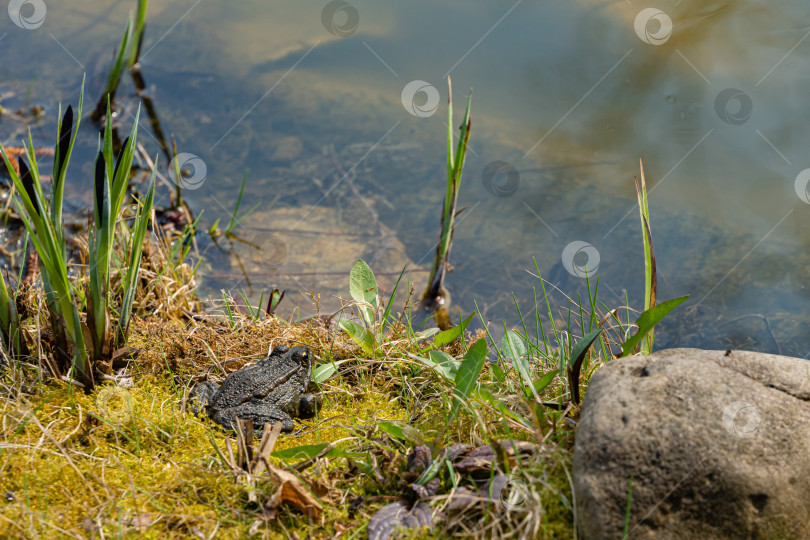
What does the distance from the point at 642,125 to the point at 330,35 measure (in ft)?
11.8

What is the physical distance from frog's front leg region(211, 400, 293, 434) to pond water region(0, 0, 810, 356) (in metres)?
1.90

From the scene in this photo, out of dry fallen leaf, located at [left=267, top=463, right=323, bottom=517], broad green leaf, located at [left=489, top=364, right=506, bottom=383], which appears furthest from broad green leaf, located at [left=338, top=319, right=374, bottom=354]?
dry fallen leaf, located at [left=267, top=463, right=323, bottom=517]

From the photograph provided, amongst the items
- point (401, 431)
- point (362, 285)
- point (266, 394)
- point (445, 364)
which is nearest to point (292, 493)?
point (401, 431)

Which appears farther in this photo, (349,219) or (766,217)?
(349,219)

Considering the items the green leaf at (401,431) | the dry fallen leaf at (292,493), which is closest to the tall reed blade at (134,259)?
the dry fallen leaf at (292,493)

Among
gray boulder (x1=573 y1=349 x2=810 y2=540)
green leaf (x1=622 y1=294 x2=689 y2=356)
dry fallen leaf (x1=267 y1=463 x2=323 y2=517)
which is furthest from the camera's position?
green leaf (x1=622 y1=294 x2=689 y2=356)

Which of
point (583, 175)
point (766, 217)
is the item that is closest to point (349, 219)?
point (583, 175)

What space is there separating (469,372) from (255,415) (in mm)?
1040

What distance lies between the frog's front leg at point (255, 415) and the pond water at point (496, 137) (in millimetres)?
1898

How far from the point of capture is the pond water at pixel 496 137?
4953 mm

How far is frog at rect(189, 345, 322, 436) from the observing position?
2971mm

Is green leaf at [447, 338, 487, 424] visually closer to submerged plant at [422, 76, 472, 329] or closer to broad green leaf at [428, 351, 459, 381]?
broad green leaf at [428, 351, 459, 381]

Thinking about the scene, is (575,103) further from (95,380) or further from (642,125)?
(95,380)

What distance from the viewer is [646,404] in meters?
2.21
